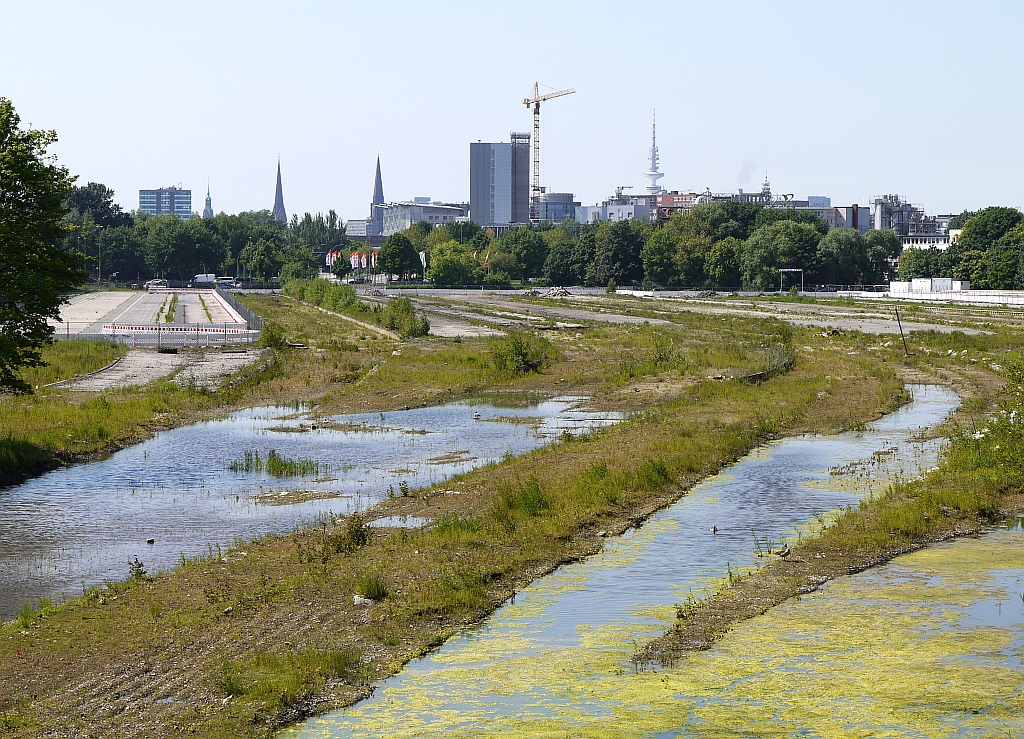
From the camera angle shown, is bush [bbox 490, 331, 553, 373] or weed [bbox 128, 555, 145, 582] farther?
bush [bbox 490, 331, 553, 373]

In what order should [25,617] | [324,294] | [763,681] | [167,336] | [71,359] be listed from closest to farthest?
[763,681] < [25,617] < [71,359] < [167,336] < [324,294]

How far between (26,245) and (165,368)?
31.9 m

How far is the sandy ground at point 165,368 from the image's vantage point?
57.4 m

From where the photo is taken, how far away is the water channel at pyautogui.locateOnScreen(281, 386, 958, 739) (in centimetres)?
1562

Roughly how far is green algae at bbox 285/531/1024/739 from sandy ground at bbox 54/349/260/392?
134ft

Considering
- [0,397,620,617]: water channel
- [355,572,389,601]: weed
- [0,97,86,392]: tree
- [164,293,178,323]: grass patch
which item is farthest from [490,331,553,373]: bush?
[164,293,178,323]: grass patch

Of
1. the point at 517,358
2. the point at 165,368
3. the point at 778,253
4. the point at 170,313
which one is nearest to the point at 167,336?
the point at 165,368

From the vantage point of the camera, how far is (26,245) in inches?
1367

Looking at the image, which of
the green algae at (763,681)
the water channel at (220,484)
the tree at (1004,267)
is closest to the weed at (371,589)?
the green algae at (763,681)

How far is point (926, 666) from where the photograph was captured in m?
17.9

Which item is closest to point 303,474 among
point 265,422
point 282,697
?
point 265,422

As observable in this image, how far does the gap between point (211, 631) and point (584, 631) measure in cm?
622

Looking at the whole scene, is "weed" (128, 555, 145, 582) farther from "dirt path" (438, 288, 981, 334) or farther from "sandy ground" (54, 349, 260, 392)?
"dirt path" (438, 288, 981, 334)

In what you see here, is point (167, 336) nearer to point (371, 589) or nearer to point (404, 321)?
point (404, 321)
